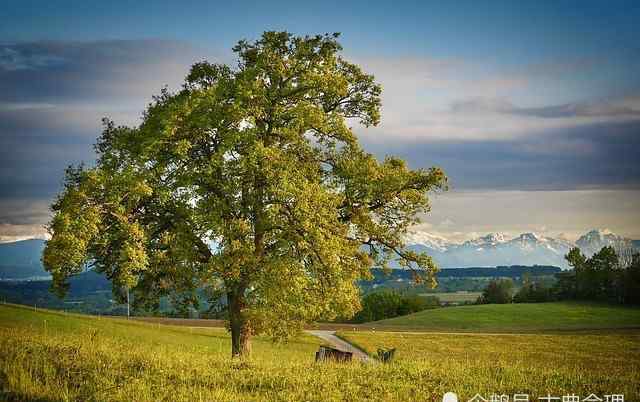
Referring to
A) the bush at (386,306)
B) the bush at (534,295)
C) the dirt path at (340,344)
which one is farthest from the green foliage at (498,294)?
the dirt path at (340,344)

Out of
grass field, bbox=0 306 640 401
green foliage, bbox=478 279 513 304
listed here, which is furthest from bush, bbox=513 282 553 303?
grass field, bbox=0 306 640 401

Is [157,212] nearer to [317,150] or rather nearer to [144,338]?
[317,150]

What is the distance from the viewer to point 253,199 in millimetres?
30297

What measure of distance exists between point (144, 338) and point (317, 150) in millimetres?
29837

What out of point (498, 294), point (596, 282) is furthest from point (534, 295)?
point (596, 282)

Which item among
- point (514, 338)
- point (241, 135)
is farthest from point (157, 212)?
point (514, 338)

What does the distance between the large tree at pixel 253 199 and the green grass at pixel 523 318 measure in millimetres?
68345

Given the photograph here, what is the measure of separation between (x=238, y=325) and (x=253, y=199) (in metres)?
6.86

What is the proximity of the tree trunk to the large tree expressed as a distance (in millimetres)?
69

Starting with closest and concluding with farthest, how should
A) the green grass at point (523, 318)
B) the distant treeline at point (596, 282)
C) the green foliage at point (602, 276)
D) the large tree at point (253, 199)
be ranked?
the large tree at point (253, 199) → the green grass at point (523, 318) → the distant treeline at point (596, 282) → the green foliage at point (602, 276)

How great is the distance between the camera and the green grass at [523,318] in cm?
9960

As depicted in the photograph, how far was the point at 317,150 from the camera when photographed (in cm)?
3338

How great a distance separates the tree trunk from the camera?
31203 millimetres

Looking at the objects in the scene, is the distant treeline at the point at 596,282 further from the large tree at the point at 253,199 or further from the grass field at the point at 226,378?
the grass field at the point at 226,378
